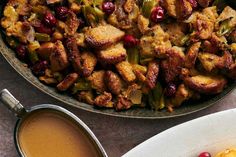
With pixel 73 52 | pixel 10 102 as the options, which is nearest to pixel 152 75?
pixel 73 52

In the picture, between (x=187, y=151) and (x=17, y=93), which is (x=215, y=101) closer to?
(x=187, y=151)

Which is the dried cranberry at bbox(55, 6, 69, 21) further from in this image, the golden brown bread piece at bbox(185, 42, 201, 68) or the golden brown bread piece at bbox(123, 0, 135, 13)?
the golden brown bread piece at bbox(185, 42, 201, 68)

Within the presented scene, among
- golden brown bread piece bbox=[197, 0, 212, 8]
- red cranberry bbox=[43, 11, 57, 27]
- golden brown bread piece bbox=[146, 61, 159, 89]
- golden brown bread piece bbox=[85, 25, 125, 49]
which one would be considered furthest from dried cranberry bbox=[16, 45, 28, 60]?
golden brown bread piece bbox=[197, 0, 212, 8]

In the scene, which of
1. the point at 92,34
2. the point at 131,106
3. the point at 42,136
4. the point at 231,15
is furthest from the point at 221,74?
the point at 42,136

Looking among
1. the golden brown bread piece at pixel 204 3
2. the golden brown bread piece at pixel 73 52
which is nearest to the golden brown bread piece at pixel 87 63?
the golden brown bread piece at pixel 73 52

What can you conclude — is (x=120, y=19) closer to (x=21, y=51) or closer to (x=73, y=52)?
(x=73, y=52)
